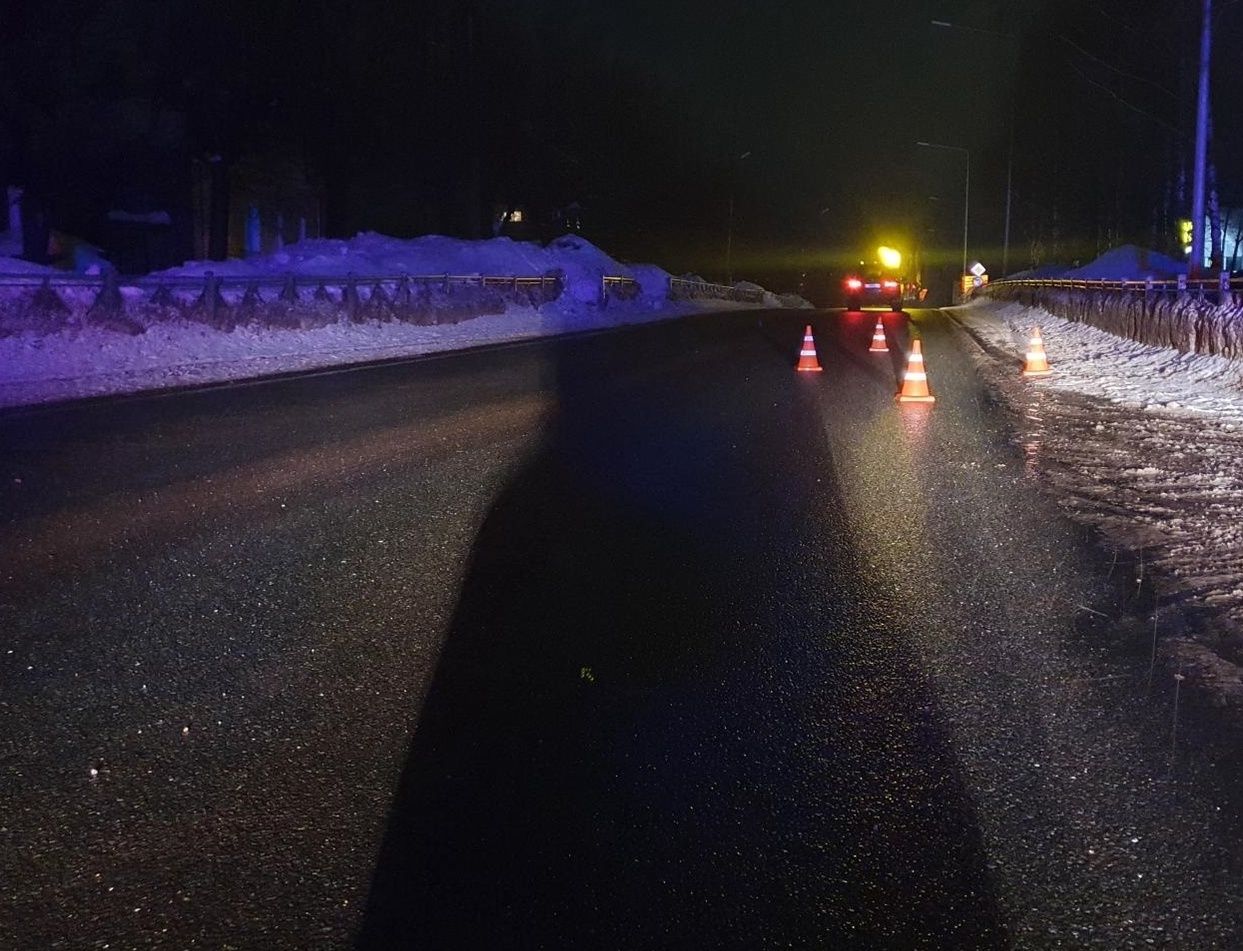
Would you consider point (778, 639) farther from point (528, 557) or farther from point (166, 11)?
point (166, 11)

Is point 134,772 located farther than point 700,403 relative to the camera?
No

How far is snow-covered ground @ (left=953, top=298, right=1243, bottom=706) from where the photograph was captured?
22.0 ft

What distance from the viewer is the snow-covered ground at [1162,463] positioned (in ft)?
22.0

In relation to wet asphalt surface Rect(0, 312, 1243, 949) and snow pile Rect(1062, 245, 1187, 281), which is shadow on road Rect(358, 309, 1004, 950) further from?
snow pile Rect(1062, 245, 1187, 281)

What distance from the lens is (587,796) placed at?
14.6 feet

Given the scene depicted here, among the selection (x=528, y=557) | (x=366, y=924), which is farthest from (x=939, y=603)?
(x=366, y=924)

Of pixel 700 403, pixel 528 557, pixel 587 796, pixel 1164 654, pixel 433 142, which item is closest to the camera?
pixel 587 796

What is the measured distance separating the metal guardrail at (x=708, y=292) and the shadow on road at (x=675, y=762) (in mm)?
53143

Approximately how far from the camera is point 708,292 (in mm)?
68688

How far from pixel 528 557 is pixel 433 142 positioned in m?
43.0

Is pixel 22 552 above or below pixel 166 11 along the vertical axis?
below

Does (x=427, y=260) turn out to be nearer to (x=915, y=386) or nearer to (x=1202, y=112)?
(x=1202, y=112)

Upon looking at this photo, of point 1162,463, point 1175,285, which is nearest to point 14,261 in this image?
point 1175,285

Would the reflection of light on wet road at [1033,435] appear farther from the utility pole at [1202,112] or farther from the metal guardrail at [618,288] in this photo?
the metal guardrail at [618,288]
